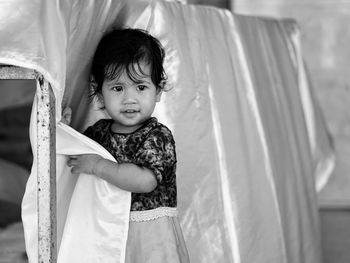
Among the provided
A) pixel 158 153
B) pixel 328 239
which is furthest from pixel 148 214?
pixel 328 239

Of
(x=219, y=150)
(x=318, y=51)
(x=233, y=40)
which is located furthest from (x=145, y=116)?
(x=318, y=51)

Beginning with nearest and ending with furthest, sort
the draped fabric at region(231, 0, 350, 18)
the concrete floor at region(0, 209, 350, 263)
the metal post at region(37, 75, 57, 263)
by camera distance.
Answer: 1. the metal post at region(37, 75, 57, 263)
2. the concrete floor at region(0, 209, 350, 263)
3. the draped fabric at region(231, 0, 350, 18)

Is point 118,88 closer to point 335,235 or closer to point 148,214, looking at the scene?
point 148,214

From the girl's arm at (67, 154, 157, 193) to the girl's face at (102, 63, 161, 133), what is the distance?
0.10m

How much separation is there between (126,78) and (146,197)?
0.25 m

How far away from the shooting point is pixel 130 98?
1.74 m

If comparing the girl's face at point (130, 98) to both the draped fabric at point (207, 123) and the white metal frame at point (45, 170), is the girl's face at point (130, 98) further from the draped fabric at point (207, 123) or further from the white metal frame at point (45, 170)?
the white metal frame at point (45, 170)

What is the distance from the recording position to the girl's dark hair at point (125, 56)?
174 centimetres

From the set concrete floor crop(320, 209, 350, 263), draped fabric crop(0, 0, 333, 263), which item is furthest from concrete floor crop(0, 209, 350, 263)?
draped fabric crop(0, 0, 333, 263)

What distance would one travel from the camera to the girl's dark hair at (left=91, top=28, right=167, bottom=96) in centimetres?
174

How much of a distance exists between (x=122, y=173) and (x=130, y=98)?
0.17 meters

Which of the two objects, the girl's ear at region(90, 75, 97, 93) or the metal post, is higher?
the girl's ear at region(90, 75, 97, 93)

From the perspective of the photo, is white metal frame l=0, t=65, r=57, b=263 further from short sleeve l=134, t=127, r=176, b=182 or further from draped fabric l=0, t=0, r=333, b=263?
short sleeve l=134, t=127, r=176, b=182

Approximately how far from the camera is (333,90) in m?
4.20
